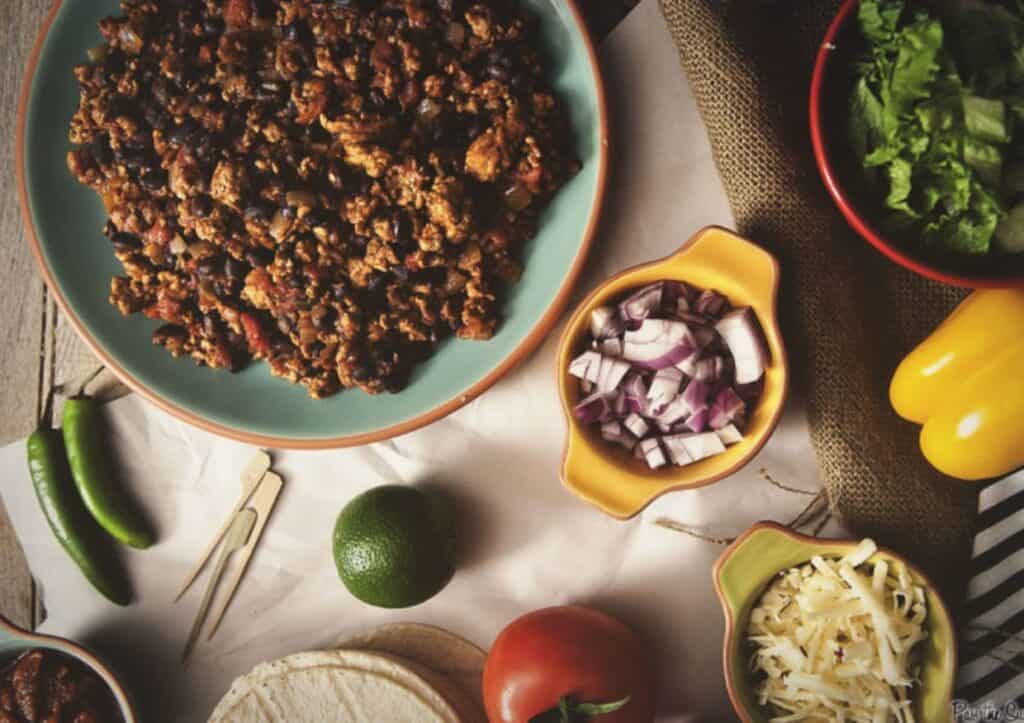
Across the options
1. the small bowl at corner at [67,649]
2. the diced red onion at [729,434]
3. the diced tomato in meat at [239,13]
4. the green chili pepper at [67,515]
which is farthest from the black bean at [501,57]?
the small bowl at corner at [67,649]

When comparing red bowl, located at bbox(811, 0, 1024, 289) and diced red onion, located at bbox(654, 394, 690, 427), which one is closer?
red bowl, located at bbox(811, 0, 1024, 289)

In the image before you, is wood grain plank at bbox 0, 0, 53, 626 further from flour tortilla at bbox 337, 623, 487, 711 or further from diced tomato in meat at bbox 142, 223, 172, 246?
flour tortilla at bbox 337, 623, 487, 711

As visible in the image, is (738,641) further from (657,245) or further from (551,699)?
(657,245)

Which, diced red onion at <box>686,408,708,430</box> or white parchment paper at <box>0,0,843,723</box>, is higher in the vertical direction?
diced red onion at <box>686,408,708,430</box>

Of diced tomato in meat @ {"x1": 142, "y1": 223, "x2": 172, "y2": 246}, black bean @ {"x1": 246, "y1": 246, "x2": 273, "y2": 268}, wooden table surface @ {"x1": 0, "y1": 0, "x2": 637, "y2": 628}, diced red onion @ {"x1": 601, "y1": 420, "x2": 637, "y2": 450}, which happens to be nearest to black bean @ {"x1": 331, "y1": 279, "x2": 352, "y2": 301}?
black bean @ {"x1": 246, "y1": 246, "x2": 273, "y2": 268}

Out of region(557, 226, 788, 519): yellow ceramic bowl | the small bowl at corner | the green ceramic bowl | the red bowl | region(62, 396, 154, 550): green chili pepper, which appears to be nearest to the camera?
the red bowl

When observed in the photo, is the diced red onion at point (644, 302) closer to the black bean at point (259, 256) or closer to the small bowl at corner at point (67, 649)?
the black bean at point (259, 256)

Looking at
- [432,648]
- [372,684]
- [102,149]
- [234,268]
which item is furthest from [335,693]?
[102,149]
